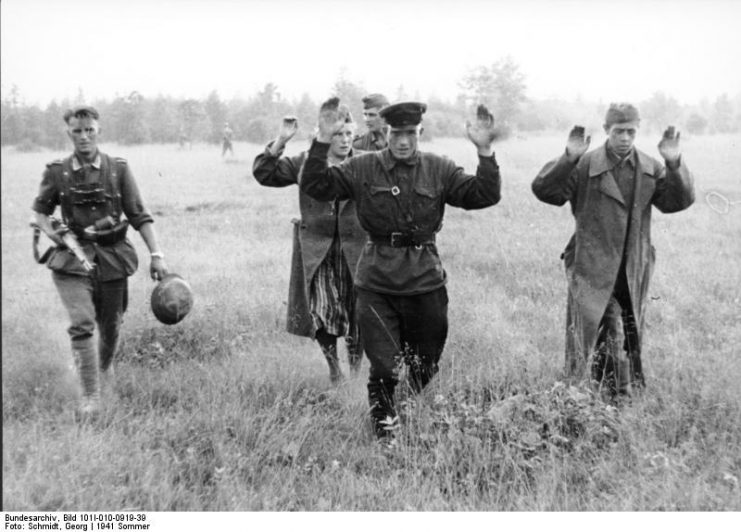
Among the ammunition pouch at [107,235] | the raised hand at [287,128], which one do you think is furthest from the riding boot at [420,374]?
the ammunition pouch at [107,235]

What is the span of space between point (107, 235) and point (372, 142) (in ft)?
8.00

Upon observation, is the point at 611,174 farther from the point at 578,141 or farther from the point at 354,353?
the point at 354,353

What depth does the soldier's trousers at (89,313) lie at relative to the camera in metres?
4.95

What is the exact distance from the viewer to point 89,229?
5082 mm

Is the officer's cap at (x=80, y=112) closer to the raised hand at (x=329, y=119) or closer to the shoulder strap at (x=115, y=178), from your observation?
the shoulder strap at (x=115, y=178)

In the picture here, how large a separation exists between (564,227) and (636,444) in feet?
19.4

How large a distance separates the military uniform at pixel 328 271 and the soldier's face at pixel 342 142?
0.17 m

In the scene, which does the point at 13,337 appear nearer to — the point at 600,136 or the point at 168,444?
the point at 168,444

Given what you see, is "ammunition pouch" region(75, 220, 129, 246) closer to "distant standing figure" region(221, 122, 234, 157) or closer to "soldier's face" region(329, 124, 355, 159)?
"soldier's face" region(329, 124, 355, 159)

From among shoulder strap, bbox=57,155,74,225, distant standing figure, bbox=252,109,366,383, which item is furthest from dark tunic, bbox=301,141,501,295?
shoulder strap, bbox=57,155,74,225

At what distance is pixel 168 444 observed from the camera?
4387 millimetres

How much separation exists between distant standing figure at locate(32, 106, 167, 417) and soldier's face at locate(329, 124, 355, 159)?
1.46 metres

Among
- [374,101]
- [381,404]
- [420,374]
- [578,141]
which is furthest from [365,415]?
[374,101]

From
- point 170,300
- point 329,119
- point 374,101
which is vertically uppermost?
point 374,101
